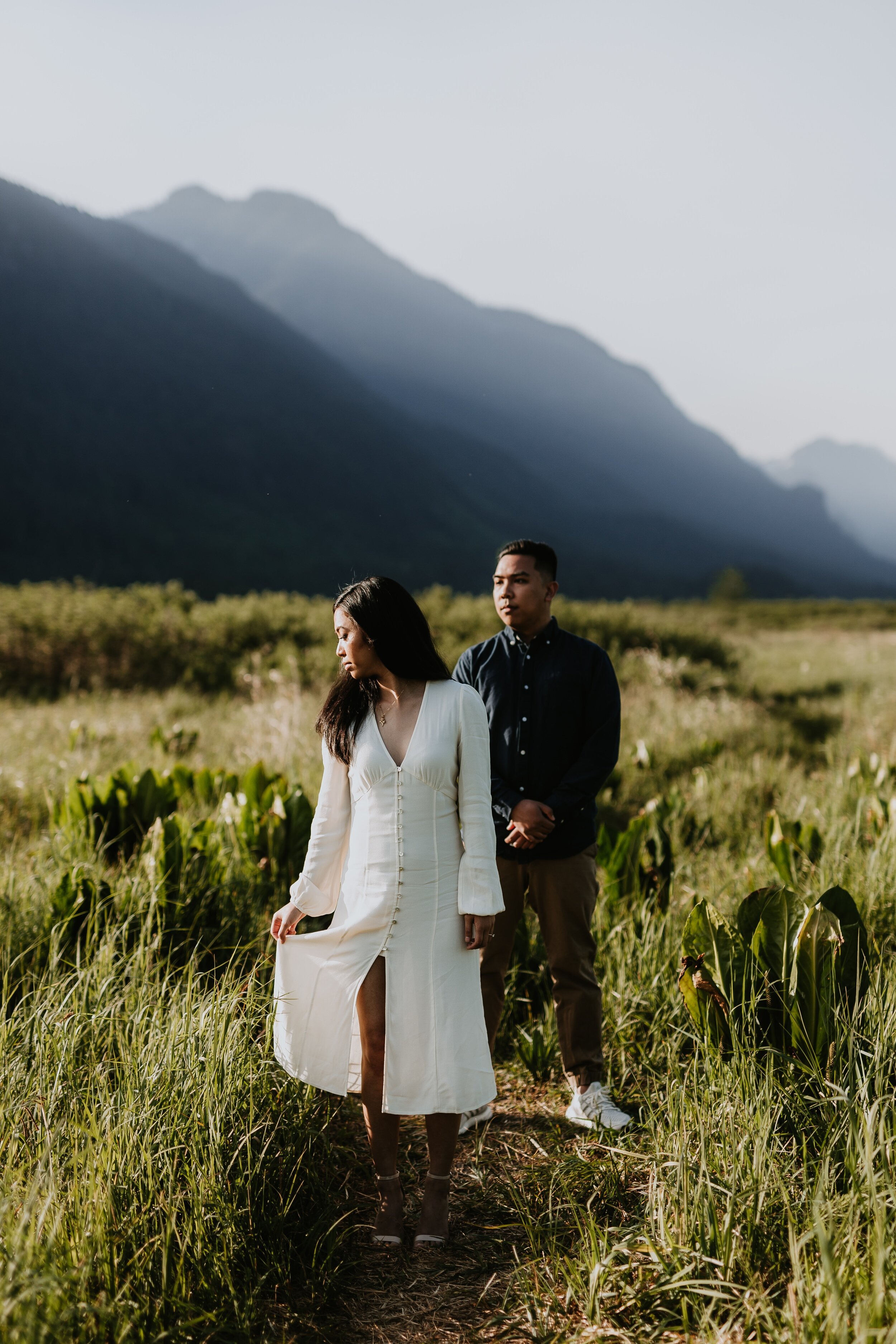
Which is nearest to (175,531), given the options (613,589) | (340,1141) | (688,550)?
(613,589)

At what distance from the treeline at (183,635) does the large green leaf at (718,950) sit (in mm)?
7733

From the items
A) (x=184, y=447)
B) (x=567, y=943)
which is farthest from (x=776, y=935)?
(x=184, y=447)

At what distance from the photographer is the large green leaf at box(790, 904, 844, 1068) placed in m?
2.32

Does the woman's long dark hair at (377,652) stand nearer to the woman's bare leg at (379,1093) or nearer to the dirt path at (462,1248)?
the woman's bare leg at (379,1093)

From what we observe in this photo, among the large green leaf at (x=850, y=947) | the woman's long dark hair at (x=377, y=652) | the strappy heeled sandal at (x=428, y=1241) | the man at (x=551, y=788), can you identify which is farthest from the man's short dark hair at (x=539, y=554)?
the strappy heeled sandal at (x=428, y=1241)

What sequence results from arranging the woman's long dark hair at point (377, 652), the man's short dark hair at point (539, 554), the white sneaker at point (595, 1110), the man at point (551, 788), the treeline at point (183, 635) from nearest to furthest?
the woman's long dark hair at point (377, 652), the white sneaker at point (595, 1110), the man at point (551, 788), the man's short dark hair at point (539, 554), the treeline at point (183, 635)

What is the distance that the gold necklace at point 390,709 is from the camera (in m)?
2.35

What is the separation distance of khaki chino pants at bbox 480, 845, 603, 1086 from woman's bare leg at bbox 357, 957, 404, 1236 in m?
0.61

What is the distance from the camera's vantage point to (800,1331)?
1.55 meters

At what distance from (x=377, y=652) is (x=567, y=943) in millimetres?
1241

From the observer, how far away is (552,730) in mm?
2861

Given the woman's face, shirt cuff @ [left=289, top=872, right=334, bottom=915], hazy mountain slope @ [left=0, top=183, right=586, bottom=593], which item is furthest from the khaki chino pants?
hazy mountain slope @ [left=0, top=183, right=586, bottom=593]

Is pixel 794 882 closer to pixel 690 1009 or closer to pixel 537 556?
pixel 690 1009

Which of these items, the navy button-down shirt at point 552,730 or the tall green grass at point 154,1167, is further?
the navy button-down shirt at point 552,730
